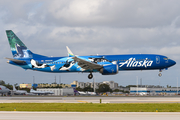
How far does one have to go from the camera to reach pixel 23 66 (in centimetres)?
6147

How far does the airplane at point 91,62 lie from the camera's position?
184 ft

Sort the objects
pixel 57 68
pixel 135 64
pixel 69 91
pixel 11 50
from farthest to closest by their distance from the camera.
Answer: pixel 69 91
pixel 11 50
pixel 57 68
pixel 135 64

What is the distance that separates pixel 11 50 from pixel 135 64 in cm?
3041

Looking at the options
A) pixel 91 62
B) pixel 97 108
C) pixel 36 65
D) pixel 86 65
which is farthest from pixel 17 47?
pixel 97 108

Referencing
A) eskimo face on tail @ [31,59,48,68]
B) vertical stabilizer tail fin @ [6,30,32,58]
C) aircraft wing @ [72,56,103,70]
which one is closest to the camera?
aircraft wing @ [72,56,103,70]

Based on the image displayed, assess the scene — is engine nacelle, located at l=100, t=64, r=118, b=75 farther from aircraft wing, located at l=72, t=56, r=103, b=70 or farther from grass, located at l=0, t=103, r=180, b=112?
grass, located at l=0, t=103, r=180, b=112

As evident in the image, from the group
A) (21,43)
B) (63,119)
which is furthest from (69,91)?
(63,119)

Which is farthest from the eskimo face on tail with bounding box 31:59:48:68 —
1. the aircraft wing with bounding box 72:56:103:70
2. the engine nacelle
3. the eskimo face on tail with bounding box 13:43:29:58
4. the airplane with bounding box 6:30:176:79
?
the engine nacelle

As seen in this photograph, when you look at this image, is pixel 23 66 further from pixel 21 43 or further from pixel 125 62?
pixel 125 62

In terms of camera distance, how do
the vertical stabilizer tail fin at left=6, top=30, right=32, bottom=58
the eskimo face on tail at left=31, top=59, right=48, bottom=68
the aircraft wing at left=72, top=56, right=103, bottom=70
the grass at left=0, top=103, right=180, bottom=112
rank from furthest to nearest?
the vertical stabilizer tail fin at left=6, top=30, right=32, bottom=58
the eskimo face on tail at left=31, top=59, right=48, bottom=68
the aircraft wing at left=72, top=56, right=103, bottom=70
the grass at left=0, top=103, right=180, bottom=112

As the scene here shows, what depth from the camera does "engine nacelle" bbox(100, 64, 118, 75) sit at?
56.1 metres

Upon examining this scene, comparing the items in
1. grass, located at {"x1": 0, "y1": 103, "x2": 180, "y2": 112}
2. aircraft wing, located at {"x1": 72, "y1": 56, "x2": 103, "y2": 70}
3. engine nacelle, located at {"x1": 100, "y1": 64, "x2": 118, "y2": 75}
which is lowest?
grass, located at {"x1": 0, "y1": 103, "x2": 180, "y2": 112}

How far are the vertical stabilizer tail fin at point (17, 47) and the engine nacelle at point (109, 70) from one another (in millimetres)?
17959

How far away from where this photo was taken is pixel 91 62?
57500mm
